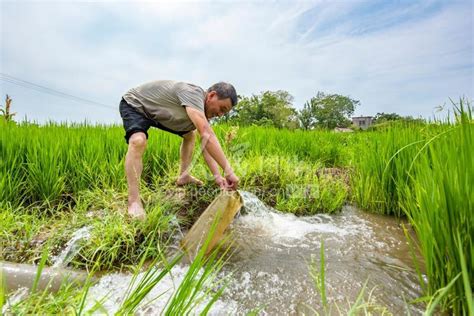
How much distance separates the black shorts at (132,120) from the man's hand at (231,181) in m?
0.89

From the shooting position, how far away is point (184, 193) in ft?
9.78

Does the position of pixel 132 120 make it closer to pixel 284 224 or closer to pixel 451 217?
pixel 284 224

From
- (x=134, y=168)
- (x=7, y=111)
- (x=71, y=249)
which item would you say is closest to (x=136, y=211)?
(x=134, y=168)

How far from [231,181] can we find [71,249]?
1.19 metres

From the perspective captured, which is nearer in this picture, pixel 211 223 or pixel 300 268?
pixel 300 268

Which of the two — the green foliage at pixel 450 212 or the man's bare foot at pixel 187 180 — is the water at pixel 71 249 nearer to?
the man's bare foot at pixel 187 180

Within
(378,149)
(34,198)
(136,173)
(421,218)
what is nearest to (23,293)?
(136,173)

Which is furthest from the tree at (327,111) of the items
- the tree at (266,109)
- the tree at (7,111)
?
the tree at (7,111)

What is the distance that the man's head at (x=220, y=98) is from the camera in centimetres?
253

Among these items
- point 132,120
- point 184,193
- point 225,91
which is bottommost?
point 184,193

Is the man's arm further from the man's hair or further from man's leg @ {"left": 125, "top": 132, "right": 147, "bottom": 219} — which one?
man's leg @ {"left": 125, "top": 132, "right": 147, "bottom": 219}

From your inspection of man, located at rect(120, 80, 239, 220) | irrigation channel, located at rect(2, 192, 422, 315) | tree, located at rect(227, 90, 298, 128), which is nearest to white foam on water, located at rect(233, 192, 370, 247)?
irrigation channel, located at rect(2, 192, 422, 315)

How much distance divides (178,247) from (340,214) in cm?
173

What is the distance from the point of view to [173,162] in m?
3.61
